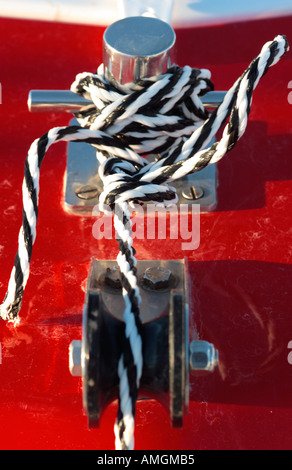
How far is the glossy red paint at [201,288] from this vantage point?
758mm

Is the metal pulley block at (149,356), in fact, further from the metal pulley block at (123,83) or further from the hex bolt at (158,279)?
the metal pulley block at (123,83)

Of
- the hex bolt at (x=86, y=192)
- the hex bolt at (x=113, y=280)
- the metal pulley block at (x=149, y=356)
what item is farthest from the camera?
the hex bolt at (x=86, y=192)

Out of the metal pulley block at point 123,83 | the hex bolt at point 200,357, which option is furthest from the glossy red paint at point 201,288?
the hex bolt at point 200,357

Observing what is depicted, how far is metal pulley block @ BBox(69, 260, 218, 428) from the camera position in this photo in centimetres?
63

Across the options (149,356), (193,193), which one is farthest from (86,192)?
(149,356)

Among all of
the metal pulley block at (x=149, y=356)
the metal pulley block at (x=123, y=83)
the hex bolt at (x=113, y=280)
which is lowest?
the metal pulley block at (x=149, y=356)

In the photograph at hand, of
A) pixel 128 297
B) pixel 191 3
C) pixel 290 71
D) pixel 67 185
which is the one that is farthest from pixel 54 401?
pixel 191 3

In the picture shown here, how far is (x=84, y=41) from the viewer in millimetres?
1186

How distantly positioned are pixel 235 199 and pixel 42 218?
0.25 metres

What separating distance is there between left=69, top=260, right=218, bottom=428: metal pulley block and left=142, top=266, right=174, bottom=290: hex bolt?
0.16ft

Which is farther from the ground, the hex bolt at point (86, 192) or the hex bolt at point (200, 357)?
the hex bolt at point (86, 192)

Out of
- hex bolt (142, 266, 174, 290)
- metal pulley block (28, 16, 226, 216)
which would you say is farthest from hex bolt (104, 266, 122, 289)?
metal pulley block (28, 16, 226, 216)

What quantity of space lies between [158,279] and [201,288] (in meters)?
0.10

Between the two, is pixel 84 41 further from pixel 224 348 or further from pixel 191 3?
pixel 224 348
